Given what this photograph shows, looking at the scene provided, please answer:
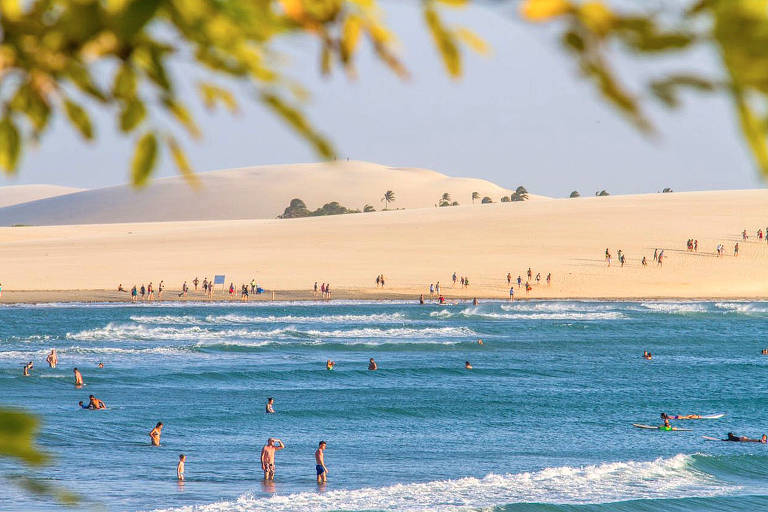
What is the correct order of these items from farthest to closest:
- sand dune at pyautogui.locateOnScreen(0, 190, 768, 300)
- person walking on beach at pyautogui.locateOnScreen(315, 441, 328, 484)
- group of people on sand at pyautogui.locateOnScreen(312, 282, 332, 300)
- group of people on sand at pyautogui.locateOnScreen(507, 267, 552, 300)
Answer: sand dune at pyautogui.locateOnScreen(0, 190, 768, 300)
group of people on sand at pyautogui.locateOnScreen(507, 267, 552, 300)
group of people on sand at pyautogui.locateOnScreen(312, 282, 332, 300)
person walking on beach at pyautogui.locateOnScreen(315, 441, 328, 484)

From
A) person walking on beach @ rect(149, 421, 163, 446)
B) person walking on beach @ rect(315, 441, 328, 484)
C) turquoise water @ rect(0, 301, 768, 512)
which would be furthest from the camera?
person walking on beach @ rect(149, 421, 163, 446)

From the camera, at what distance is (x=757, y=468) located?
21359 mm

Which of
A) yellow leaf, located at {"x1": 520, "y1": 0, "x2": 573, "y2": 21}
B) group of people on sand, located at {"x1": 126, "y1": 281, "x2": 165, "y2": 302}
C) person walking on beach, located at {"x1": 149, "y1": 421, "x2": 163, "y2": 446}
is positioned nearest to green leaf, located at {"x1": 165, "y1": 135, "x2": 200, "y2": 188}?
yellow leaf, located at {"x1": 520, "y1": 0, "x2": 573, "y2": 21}

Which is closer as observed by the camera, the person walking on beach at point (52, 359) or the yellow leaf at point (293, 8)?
the yellow leaf at point (293, 8)

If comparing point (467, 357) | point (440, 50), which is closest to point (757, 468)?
point (467, 357)

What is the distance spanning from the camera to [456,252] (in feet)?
243

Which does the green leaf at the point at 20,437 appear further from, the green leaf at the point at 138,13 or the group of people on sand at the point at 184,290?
the group of people on sand at the point at 184,290

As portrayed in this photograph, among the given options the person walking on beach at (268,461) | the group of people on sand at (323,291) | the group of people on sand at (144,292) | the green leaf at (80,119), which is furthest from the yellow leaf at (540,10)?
the group of people on sand at (323,291)

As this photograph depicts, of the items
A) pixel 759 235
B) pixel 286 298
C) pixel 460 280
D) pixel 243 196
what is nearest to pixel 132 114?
pixel 286 298

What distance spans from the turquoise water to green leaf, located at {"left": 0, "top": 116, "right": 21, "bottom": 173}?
13636 mm

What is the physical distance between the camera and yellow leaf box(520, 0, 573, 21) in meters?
0.92

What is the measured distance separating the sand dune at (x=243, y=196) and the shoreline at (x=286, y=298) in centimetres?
9396

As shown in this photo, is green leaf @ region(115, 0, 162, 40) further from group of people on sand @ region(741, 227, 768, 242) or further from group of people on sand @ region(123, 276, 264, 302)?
group of people on sand @ region(741, 227, 768, 242)

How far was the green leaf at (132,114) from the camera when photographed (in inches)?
54.0
